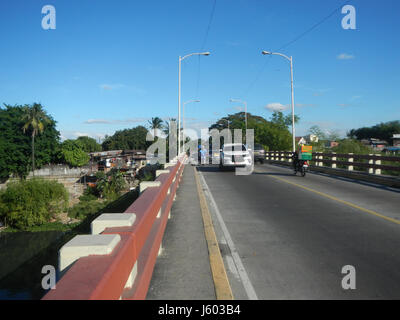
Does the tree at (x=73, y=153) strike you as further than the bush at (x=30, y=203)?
Yes

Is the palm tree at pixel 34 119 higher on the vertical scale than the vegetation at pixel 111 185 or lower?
higher

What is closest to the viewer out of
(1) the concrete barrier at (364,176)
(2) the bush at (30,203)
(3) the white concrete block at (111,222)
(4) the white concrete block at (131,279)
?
(4) the white concrete block at (131,279)

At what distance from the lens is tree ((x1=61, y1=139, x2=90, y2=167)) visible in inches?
2832

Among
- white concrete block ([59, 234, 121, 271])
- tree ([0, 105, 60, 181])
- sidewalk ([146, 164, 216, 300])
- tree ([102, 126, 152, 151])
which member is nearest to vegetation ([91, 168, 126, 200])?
tree ([0, 105, 60, 181])

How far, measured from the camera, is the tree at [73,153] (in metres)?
71.9

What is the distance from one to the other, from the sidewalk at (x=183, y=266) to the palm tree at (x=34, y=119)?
6524 centimetres

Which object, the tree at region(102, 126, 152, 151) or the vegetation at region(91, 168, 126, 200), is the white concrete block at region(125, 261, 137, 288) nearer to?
the vegetation at region(91, 168, 126, 200)

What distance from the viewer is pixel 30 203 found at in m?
49.9

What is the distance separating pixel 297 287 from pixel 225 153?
18.1 m

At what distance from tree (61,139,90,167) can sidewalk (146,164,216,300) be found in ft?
227

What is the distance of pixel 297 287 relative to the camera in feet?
13.3

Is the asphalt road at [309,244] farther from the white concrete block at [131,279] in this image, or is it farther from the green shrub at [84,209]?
the green shrub at [84,209]

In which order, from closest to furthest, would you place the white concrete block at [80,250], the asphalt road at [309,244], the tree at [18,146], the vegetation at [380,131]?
the white concrete block at [80,250]
the asphalt road at [309,244]
the tree at [18,146]
the vegetation at [380,131]

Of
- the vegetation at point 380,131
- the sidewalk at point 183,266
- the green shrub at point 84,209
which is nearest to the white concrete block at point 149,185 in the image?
the sidewalk at point 183,266
